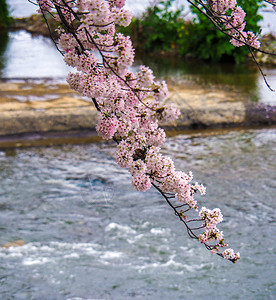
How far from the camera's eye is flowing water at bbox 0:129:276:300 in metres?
3.51

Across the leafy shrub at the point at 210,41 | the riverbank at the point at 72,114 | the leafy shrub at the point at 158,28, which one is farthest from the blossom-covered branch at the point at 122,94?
the leafy shrub at the point at 158,28

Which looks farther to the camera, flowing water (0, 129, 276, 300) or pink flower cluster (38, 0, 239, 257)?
flowing water (0, 129, 276, 300)

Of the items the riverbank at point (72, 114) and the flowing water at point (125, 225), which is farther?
the riverbank at point (72, 114)

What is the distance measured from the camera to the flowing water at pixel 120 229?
351cm

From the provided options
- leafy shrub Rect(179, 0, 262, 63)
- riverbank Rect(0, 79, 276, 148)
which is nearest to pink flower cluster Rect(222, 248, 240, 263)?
riverbank Rect(0, 79, 276, 148)

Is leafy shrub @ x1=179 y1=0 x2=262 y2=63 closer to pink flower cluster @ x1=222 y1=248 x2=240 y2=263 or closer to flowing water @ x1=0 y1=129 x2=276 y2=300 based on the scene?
flowing water @ x1=0 y1=129 x2=276 y2=300

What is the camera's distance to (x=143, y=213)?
4406mm

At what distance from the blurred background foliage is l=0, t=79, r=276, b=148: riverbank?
2406 mm

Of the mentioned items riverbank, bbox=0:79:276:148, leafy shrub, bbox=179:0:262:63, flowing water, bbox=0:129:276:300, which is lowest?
flowing water, bbox=0:129:276:300

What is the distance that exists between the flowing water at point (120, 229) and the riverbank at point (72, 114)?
380 mm

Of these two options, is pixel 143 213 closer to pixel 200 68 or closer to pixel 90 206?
pixel 90 206

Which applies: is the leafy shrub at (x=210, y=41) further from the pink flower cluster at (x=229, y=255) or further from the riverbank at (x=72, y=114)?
the pink flower cluster at (x=229, y=255)

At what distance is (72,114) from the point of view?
6.20 meters

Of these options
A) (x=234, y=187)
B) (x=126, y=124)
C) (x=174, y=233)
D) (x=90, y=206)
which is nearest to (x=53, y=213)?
(x=90, y=206)
